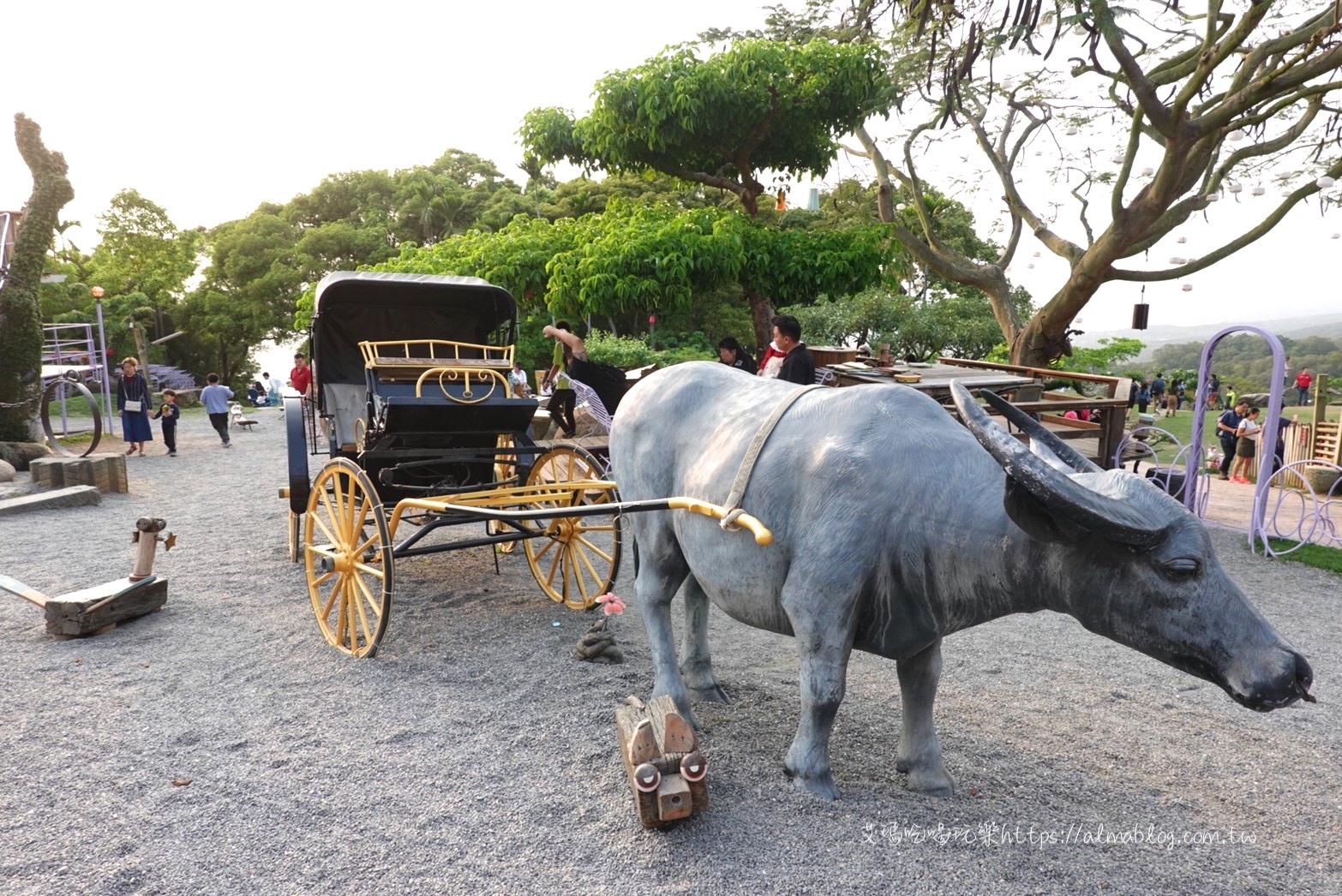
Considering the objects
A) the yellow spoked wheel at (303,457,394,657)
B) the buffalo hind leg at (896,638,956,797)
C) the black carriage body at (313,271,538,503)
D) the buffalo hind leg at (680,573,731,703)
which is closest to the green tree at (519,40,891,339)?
the black carriage body at (313,271,538,503)

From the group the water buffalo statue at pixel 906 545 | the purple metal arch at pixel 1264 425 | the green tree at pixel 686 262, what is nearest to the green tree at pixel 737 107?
the green tree at pixel 686 262

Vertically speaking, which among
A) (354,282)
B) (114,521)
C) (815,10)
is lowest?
(114,521)

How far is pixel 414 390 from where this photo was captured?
17.6 feet

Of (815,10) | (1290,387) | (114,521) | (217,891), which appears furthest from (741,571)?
(1290,387)

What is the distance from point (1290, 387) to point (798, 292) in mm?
32129

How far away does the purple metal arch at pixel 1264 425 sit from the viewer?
6.92 m

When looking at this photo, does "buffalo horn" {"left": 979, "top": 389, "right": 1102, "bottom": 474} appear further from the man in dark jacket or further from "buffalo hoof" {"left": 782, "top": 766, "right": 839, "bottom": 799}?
the man in dark jacket

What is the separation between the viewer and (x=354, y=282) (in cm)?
602

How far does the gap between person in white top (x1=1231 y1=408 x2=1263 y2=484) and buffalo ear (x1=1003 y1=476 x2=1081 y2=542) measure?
39.9 ft

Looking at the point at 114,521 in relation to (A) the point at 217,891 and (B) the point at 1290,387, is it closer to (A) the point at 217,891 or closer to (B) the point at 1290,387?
(A) the point at 217,891

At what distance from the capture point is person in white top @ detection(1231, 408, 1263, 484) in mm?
11984

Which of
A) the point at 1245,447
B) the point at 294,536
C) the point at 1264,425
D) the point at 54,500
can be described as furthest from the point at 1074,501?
the point at 1245,447

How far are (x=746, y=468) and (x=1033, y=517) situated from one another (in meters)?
0.97

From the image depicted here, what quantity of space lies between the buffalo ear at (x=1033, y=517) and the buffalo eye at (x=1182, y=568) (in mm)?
224
